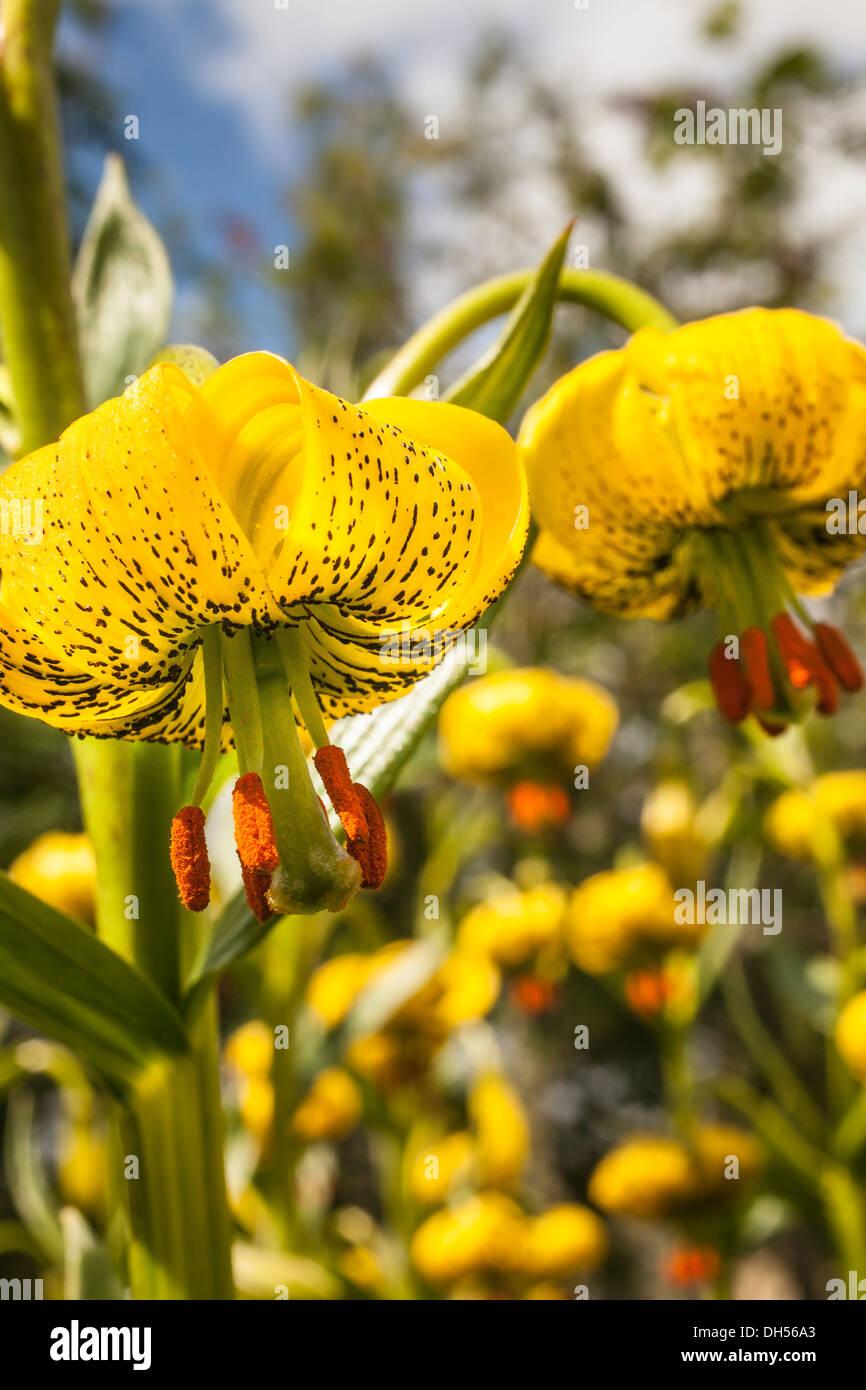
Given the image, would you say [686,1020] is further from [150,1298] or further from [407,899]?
[407,899]

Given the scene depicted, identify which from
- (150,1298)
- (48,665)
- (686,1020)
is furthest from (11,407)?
(686,1020)

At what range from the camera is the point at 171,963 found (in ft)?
1.63

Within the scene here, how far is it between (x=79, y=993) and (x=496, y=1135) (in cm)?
124

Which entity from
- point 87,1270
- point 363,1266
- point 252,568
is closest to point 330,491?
point 252,568

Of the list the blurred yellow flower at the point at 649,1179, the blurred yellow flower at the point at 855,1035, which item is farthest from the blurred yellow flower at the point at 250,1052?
the blurred yellow flower at the point at 855,1035

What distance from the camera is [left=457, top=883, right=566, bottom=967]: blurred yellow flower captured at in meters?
1.57

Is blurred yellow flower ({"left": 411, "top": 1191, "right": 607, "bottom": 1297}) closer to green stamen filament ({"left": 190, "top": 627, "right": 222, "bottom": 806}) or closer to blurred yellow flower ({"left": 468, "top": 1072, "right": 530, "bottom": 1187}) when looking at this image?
blurred yellow flower ({"left": 468, "top": 1072, "right": 530, "bottom": 1187})

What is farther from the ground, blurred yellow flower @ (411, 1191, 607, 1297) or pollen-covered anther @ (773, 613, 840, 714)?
pollen-covered anther @ (773, 613, 840, 714)

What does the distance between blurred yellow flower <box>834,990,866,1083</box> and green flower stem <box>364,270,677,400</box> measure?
938 mm

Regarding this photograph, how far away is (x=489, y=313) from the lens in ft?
1.83

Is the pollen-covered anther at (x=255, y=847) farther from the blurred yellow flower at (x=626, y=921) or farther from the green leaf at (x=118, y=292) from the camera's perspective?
the blurred yellow flower at (x=626, y=921)

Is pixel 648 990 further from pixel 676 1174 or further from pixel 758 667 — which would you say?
pixel 758 667

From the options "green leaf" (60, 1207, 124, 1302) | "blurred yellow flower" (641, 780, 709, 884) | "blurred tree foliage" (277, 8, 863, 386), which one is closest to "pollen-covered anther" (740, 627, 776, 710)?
"green leaf" (60, 1207, 124, 1302)

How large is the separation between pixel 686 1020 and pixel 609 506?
119 cm
